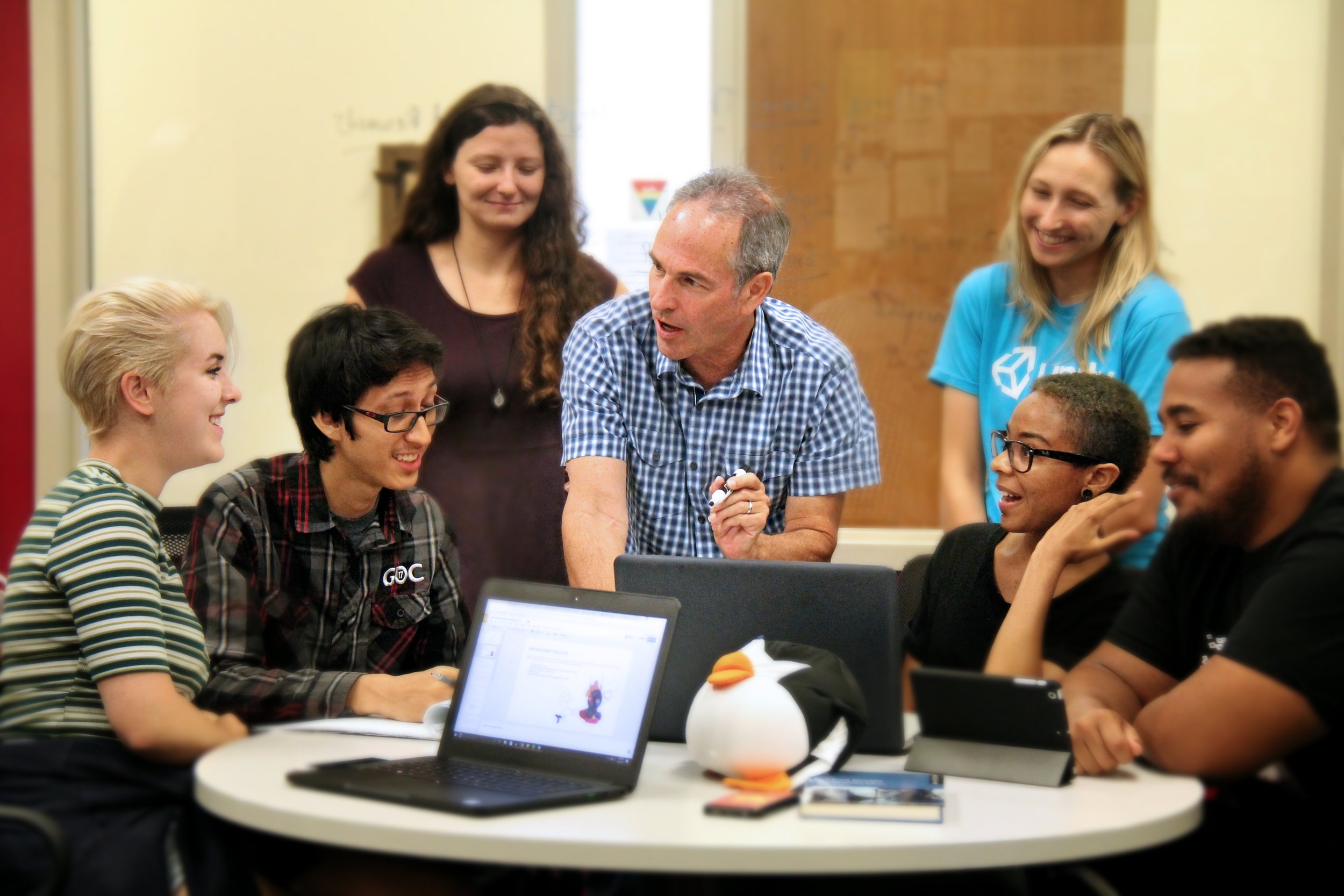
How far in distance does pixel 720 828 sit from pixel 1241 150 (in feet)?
7.51

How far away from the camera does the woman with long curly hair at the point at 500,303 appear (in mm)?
2141

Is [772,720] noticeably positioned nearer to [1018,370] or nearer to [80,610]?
[80,610]

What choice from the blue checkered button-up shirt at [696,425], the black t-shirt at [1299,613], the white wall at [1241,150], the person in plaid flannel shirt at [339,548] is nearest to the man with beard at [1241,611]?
the black t-shirt at [1299,613]

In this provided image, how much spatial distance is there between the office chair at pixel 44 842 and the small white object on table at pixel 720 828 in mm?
178

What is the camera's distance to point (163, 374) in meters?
1.64

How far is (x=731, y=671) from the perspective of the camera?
131cm

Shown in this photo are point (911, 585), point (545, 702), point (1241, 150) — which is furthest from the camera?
point (1241, 150)

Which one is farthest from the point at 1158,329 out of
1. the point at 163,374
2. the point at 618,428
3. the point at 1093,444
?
the point at 163,374

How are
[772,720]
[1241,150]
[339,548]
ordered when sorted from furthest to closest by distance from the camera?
[1241,150]
[339,548]
[772,720]

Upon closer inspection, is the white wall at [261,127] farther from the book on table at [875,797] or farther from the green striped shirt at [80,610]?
the book on table at [875,797]

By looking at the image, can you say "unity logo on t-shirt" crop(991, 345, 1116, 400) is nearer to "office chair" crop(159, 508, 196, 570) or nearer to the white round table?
the white round table

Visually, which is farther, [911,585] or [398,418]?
[398,418]

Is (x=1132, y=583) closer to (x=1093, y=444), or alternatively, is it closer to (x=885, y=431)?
(x=1093, y=444)

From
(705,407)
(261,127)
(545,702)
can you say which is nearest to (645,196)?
(261,127)
